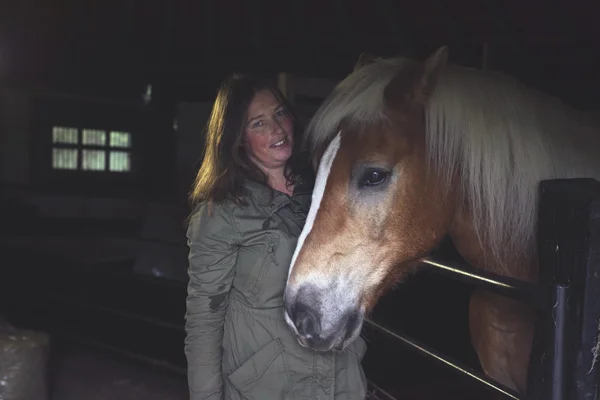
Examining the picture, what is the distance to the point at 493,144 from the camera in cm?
157

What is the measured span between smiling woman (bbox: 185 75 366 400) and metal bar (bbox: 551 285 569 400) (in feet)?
2.43

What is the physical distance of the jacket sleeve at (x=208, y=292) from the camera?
177 cm

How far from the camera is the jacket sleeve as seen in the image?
5.80ft

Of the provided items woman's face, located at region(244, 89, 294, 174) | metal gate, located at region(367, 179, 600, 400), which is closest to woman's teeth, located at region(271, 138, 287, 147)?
woman's face, located at region(244, 89, 294, 174)

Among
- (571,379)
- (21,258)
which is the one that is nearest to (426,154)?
(571,379)

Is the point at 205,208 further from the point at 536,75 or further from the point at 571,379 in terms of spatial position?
the point at 536,75

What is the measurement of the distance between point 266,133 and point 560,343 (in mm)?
1101

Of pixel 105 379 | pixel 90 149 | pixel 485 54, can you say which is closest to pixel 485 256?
pixel 485 54

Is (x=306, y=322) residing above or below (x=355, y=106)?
below

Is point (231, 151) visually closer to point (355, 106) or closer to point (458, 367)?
point (355, 106)

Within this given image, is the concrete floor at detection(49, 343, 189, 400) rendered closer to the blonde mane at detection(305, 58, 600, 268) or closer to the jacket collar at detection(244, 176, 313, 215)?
the jacket collar at detection(244, 176, 313, 215)

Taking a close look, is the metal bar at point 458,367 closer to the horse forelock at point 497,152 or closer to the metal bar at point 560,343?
the metal bar at point 560,343

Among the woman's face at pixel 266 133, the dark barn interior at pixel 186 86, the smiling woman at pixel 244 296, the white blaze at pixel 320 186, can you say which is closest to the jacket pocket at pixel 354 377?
the smiling woman at pixel 244 296

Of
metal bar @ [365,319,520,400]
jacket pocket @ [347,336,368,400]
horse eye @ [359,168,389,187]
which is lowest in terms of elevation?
jacket pocket @ [347,336,368,400]
